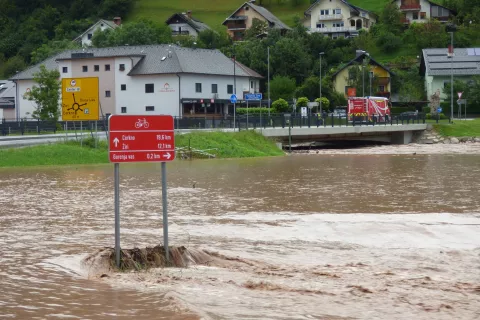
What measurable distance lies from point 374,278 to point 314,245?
2995mm

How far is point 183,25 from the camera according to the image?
138 metres

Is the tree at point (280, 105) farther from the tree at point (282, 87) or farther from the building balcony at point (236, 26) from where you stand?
the building balcony at point (236, 26)

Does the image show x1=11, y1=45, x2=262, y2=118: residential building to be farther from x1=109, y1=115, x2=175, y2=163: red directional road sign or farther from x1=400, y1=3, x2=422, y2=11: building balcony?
x1=109, y1=115, x2=175, y2=163: red directional road sign

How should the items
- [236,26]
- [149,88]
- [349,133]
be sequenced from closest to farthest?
[349,133], [149,88], [236,26]

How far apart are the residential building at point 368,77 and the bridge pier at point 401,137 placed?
28.8 metres

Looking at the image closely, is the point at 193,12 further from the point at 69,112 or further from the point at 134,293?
the point at 134,293

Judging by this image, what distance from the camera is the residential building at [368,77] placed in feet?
323

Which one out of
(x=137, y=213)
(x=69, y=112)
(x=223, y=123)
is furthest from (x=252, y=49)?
(x=137, y=213)

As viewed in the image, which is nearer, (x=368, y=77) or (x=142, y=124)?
(x=142, y=124)

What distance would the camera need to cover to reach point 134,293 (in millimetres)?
9344

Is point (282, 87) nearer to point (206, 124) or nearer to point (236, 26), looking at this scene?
point (206, 124)

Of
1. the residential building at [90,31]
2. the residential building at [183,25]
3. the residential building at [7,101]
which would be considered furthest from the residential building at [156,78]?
the residential building at [183,25]

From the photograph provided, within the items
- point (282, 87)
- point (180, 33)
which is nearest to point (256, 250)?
point (282, 87)

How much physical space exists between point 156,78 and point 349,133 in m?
26.1
